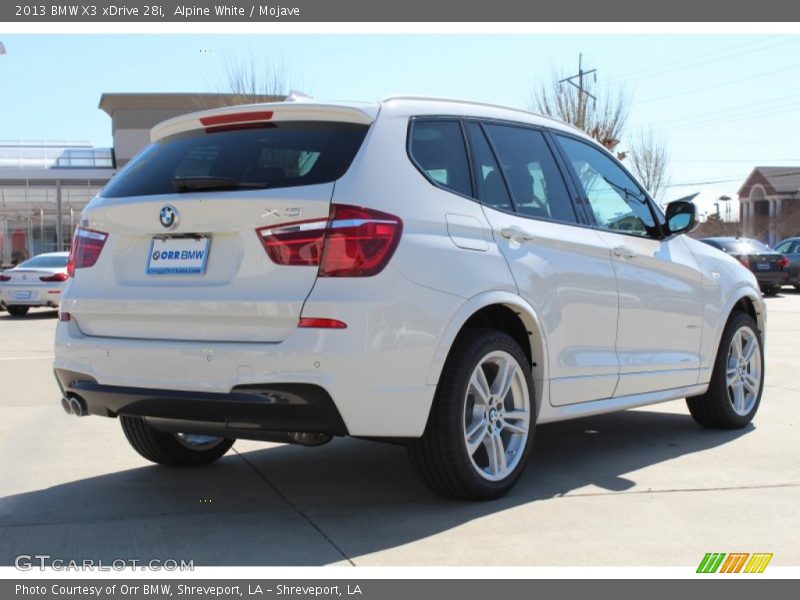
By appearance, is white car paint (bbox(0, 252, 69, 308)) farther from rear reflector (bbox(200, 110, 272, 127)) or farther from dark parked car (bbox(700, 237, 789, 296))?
rear reflector (bbox(200, 110, 272, 127))

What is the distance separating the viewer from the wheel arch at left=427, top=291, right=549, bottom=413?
448 cm

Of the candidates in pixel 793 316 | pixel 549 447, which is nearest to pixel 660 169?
pixel 793 316

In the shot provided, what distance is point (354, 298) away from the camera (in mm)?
4172

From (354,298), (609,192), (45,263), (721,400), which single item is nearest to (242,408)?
(354,298)

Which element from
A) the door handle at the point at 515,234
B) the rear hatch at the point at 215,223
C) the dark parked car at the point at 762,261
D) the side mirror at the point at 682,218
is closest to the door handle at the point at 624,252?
the side mirror at the point at 682,218

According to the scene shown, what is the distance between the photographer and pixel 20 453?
6137mm

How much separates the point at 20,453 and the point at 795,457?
447cm

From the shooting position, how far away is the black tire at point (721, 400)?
6801 mm

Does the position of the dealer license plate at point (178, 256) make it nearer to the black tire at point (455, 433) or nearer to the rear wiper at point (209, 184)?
the rear wiper at point (209, 184)

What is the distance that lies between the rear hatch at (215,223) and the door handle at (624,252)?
1863mm

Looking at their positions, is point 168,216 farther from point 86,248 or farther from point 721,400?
point 721,400

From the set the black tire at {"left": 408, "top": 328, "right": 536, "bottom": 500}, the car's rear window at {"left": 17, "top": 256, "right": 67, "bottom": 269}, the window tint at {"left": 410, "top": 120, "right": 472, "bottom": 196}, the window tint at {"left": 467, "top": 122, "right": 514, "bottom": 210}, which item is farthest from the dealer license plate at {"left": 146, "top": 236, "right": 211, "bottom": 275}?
the car's rear window at {"left": 17, "top": 256, "right": 67, "bottom": 269}

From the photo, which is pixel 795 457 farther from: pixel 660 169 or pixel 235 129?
pixel 660 169

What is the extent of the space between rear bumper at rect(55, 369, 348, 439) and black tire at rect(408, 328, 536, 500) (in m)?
0.51
